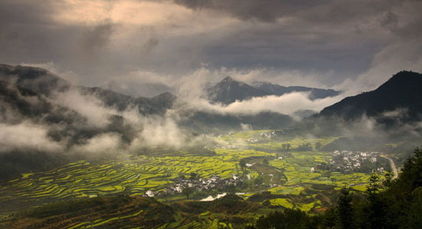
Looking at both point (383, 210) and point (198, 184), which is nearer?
point (383, 210)

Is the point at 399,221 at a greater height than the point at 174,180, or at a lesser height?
greater

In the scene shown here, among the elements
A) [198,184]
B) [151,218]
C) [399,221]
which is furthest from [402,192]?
[198,184]

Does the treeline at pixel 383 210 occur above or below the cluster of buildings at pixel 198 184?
above

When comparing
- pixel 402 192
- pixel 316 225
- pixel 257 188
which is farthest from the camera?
pixel 257 188

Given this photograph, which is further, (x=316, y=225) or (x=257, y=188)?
(x=257, y=188)

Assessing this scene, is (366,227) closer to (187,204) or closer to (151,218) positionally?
(151,218)

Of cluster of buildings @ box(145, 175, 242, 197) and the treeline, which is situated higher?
the treeline

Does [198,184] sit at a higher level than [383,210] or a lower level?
lower

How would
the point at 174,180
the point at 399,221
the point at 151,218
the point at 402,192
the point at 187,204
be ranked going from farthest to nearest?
the point at 174,180
the point at 187,204
the point at 151,218
the point at 402,192
the point at 399,221

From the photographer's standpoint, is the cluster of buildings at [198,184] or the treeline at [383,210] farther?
the cluster of buildings at [198,184]

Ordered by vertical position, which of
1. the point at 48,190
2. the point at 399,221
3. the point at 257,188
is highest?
the point at 399,221

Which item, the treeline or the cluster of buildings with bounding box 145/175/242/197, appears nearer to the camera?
the treeline
